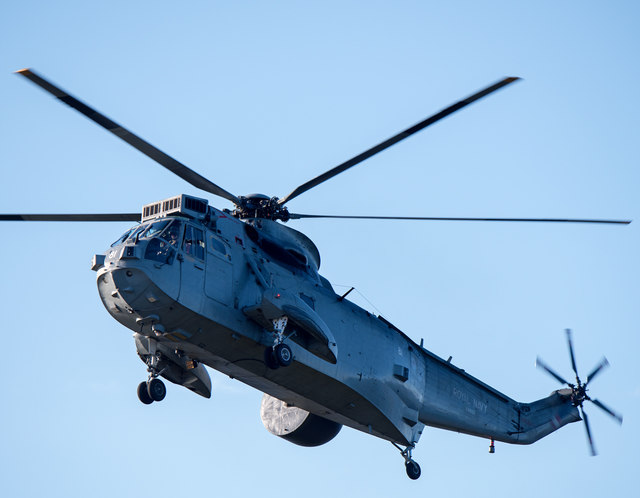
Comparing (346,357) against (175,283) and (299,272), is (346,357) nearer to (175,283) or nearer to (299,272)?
(299,272)

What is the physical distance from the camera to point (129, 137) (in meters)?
19.7

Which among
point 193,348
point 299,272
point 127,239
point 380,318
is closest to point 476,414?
point 380,318

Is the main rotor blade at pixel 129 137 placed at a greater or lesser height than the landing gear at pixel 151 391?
greater

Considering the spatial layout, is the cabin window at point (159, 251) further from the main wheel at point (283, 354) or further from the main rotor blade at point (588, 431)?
the main rotor blade at point (588, 431)

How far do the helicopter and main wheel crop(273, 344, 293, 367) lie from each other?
0.03 m

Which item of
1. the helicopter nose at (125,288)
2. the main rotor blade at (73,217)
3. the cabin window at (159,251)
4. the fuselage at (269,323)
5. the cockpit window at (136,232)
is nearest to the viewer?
the helicopter nose at (125,288)

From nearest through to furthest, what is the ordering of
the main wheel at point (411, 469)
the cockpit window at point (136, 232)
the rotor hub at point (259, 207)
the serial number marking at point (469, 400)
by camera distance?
1. the cockpit window at point (136, 232)
2. the rotor hub at point (259, 207)
3. the main wheel at point (411, 469)
4. the serial number marking at point (469, 400)

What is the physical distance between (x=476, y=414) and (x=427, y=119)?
1148cm

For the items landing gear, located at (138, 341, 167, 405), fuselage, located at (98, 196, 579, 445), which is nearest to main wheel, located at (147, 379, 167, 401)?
landing gear, located at (138, 341, 167, 405)

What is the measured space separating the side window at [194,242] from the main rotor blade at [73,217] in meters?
2.22

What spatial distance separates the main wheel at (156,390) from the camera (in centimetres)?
2114

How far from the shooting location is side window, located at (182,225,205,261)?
66.5 ft

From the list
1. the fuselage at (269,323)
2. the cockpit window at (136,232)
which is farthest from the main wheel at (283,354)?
Result: the cockpit window at (136,232)

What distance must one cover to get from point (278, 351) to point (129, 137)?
5.76 meters
